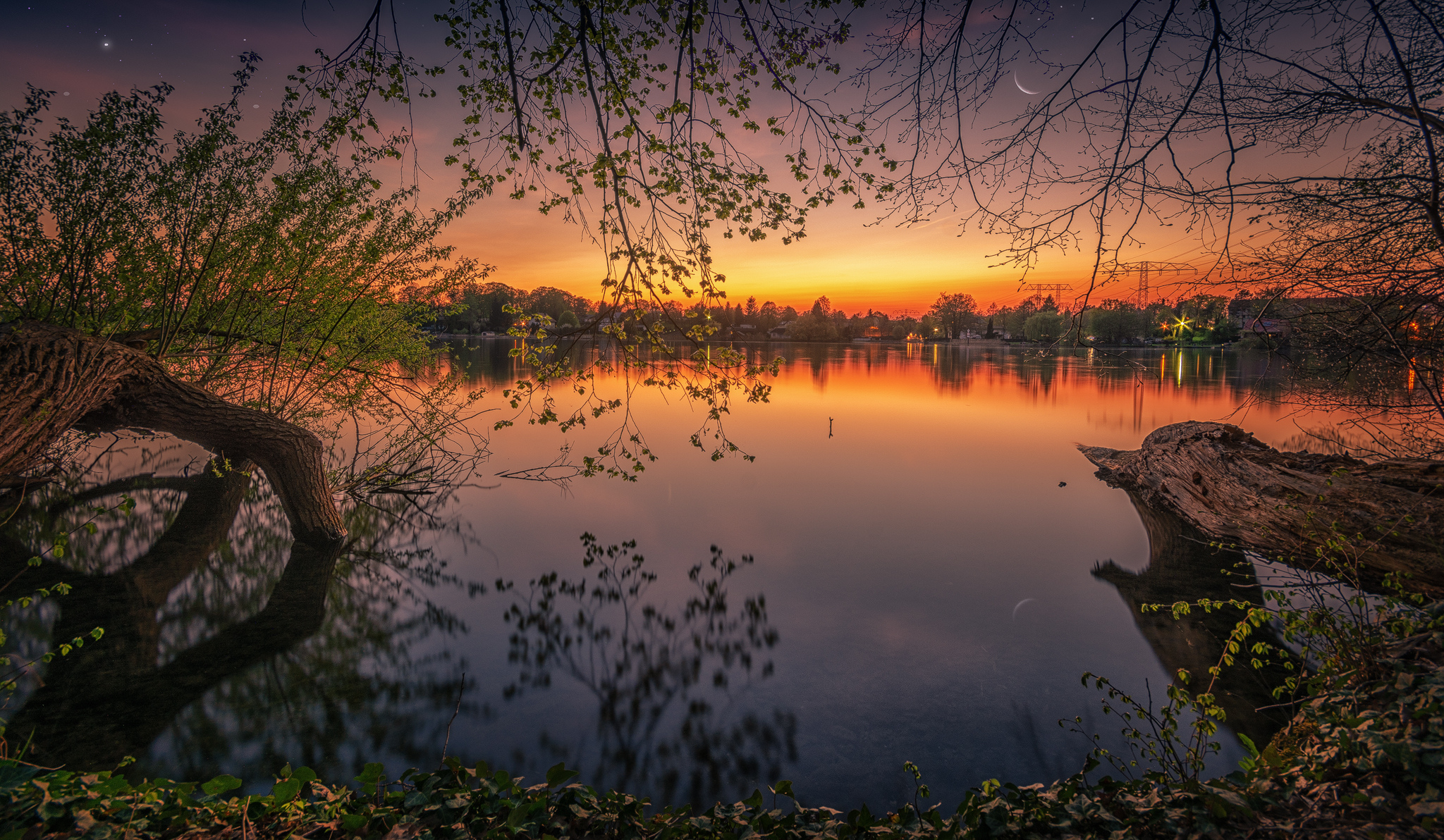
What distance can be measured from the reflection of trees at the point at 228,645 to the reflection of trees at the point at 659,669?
3.96 ft

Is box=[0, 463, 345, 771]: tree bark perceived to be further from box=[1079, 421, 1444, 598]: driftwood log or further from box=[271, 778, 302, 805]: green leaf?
box=[1079, 421, 1444, 598]: driftwood log

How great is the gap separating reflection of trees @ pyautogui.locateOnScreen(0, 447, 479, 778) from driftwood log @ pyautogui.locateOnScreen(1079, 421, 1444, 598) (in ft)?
25.7

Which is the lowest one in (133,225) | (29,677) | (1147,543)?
(1147,543)

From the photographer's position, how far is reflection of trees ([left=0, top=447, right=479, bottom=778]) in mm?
4625

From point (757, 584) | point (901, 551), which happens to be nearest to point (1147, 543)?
point (901, 551)

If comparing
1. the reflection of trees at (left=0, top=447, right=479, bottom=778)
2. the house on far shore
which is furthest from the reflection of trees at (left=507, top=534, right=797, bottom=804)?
the house on far shore

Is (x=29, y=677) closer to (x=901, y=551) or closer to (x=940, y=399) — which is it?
(x=901, y=551)

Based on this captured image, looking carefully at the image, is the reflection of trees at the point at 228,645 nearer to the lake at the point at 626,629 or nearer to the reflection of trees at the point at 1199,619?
the lake at the point at 626,629

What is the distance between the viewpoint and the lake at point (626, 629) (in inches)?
184

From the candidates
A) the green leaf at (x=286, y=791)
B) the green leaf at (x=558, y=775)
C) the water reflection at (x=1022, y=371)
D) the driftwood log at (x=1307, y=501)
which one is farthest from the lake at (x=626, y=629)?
the water reflection at (x=1022, y=371)

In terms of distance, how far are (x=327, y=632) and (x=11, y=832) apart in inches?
189

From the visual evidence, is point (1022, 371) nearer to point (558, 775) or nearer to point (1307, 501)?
point (1307, 501)

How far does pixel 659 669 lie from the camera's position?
6039mm

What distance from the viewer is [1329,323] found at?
5.47m
